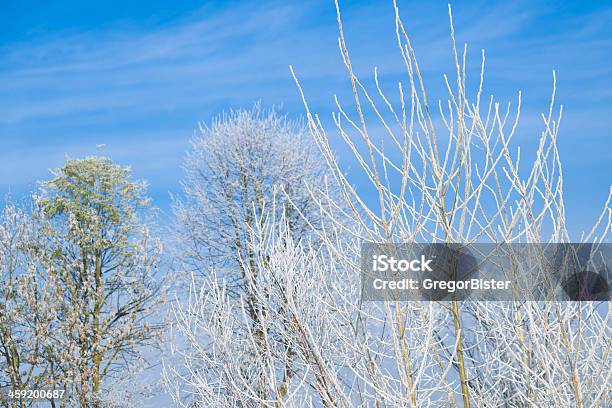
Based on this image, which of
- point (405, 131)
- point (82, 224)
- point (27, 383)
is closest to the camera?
point (405, 131)

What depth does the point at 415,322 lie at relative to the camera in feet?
11.1

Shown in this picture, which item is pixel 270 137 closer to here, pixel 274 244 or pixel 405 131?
pixel 274 244

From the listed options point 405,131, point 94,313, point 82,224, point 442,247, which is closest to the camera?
point 405,131

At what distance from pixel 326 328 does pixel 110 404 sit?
26.2ft

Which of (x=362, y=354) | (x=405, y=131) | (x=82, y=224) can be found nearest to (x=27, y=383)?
(x=82, y=224)

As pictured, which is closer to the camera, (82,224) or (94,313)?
(94,313)

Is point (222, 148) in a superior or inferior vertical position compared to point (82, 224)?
superior

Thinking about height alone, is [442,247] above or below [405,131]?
below

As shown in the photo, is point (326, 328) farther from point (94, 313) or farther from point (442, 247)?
point (94, 313)

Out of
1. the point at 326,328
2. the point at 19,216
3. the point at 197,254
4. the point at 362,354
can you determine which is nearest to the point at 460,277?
the point at 362,354

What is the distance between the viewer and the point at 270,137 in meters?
15.1

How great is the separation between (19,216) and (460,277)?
33.8 ft

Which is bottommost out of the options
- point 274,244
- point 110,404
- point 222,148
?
point 110,404

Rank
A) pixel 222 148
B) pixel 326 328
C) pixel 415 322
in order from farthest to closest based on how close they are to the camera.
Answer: pixel 222 148 < pixel 326 328 < pixel 415 322
